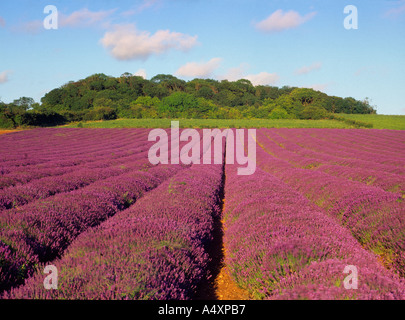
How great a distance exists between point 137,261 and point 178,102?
83.3 metres

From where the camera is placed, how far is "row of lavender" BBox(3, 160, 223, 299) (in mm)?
2332

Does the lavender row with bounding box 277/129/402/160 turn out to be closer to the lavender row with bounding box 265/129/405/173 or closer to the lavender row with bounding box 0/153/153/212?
the lavender row with bounding box 265/129/405/173

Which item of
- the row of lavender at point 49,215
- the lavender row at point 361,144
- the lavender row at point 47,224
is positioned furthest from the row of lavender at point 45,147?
the lavender row at point 361,144

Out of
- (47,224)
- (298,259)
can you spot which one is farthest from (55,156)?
(298,259)

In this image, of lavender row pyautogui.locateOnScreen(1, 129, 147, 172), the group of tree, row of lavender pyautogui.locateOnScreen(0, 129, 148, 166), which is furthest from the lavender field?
the group of tree

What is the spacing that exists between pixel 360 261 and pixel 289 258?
712 mm

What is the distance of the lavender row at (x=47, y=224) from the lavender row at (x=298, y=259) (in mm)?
2511

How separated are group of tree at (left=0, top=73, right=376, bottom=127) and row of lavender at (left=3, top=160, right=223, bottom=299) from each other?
6129cm

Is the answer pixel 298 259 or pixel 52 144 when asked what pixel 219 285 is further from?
pixel 52 144

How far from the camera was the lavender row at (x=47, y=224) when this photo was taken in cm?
319

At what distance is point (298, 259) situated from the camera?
9.93 feet

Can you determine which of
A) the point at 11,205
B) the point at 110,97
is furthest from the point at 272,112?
the point at 11,205
